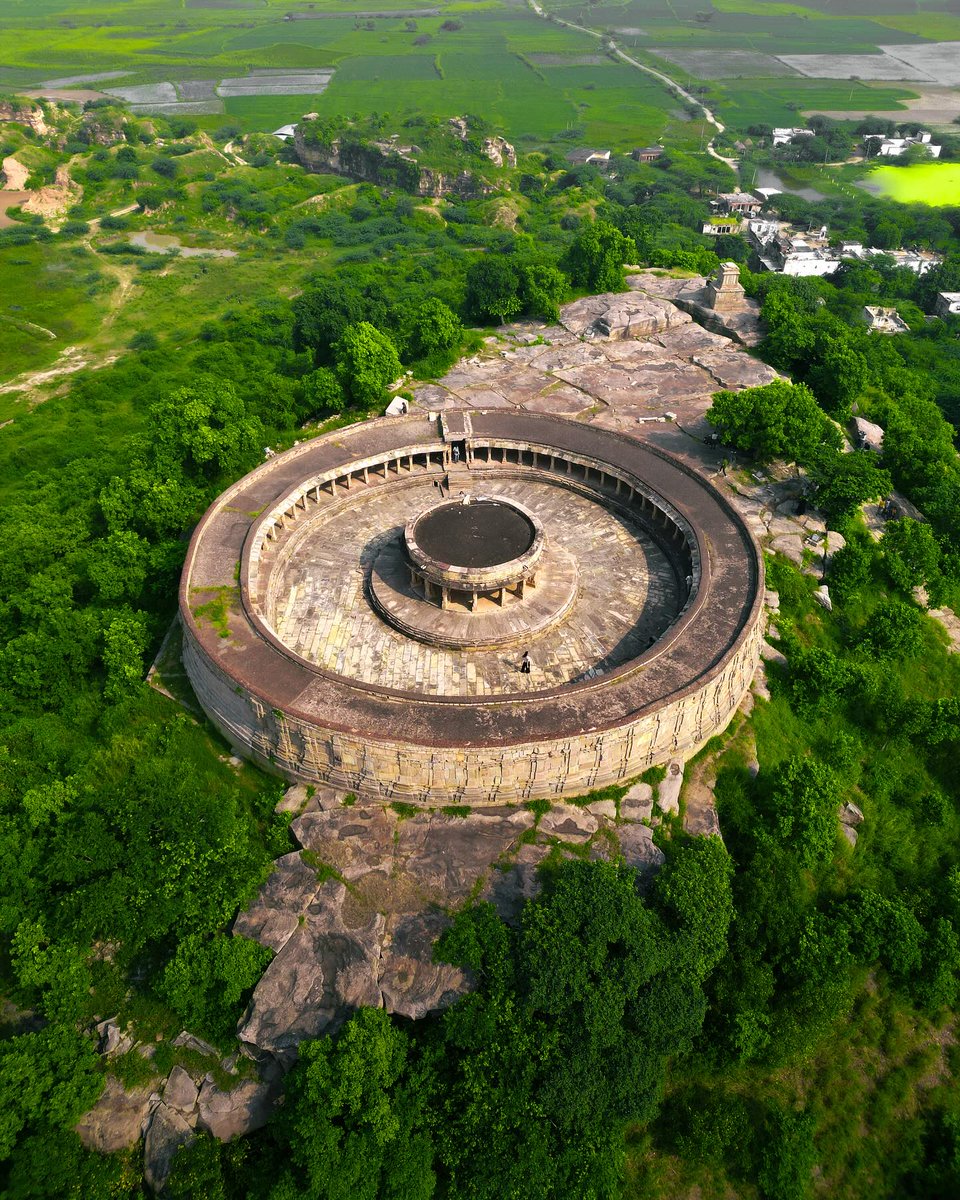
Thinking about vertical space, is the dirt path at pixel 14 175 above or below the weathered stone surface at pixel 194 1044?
above

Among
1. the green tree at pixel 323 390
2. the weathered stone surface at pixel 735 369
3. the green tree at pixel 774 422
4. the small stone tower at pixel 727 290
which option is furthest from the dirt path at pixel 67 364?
the green tree at pixel 774 422

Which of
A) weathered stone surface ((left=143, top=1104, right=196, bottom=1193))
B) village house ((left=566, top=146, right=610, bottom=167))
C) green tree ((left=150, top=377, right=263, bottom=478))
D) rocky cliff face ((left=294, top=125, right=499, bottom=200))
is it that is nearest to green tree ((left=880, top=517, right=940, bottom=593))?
green tree ((left=150, top=377, right=263, bottom=478))

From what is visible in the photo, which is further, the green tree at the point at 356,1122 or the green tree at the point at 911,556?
the green tree at the point at 911,556

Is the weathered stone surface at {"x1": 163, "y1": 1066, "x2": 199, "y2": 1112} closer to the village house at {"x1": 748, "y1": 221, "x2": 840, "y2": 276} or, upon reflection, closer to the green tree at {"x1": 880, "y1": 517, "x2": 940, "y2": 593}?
the green tree at {"x1": 880, "y1": 517, "x2": 940, "y2": 593}

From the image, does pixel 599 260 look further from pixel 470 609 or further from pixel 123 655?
pixel 123 655

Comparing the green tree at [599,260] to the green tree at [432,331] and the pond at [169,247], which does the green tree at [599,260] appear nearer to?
the green tree at [432,331]

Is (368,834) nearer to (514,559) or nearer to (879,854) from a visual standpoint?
(514,559)

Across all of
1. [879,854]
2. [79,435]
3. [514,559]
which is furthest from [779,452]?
[79,435]
